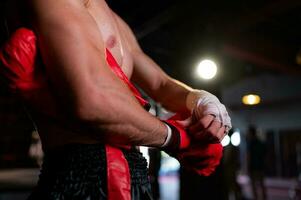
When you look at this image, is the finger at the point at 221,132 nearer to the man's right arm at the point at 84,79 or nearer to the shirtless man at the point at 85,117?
the shirtless man at the point at 85,117

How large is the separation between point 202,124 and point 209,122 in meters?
0.02

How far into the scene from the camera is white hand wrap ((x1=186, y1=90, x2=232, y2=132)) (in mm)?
1111

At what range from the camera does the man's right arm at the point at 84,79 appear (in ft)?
2.93

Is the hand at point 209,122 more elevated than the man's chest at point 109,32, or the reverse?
the man's chest at point 109,32

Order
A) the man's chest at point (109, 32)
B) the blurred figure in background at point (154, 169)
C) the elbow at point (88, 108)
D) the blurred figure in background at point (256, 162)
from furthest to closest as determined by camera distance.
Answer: the blurred figure in background at point (256, 162)
the blurred figure in background at point (154, 169)
the man's chest at point (109, 32)
the elbow at point (88, 108)

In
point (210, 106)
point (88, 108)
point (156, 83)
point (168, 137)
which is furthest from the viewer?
point (156, 83)

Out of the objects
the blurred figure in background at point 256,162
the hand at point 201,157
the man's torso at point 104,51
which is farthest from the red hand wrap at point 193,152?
the blurred figure in background at point 256,162

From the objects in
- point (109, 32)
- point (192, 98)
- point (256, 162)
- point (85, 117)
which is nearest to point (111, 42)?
point (109, 32)

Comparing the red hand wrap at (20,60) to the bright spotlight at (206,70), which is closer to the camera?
the red hand wrap at (20,60)

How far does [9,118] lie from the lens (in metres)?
6.81

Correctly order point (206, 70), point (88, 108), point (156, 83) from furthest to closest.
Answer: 1. point (206, 70)
2. point (156, 83)
3. point (88, 108)

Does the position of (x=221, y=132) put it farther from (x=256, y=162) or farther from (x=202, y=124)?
(x=256, y=162)

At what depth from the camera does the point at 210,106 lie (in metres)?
1.14

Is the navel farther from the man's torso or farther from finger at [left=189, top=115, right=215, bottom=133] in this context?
finger at [left=189, top=115, right=215, bottom=133]
